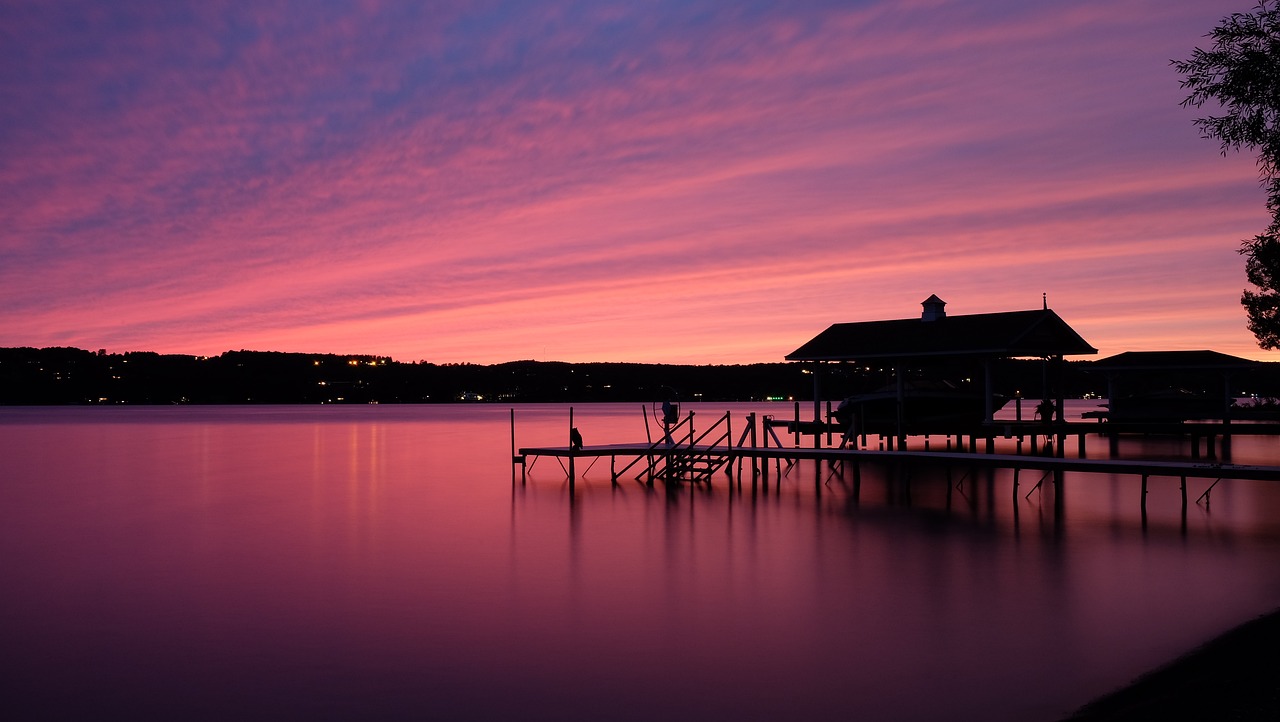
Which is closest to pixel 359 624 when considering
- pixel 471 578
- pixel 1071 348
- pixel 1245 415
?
pixel 471 578

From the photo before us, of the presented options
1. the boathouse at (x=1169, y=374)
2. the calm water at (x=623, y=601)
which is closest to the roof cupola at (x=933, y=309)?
the calm water at (x=623, y=601)

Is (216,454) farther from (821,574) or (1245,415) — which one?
(1245,415)

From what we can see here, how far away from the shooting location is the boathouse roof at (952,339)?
31.3 m

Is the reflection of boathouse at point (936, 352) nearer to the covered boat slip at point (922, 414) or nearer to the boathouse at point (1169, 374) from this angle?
the covered boat slip at point (922, 414)

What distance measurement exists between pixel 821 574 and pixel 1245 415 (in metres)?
35.3

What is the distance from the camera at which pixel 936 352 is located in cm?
3169

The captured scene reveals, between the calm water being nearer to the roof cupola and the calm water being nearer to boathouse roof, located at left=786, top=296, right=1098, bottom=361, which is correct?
boathouse roof, located at left=786, top=296, right=1098, bottom=361

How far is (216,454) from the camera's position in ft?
177

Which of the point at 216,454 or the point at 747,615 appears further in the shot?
the point at 216,454

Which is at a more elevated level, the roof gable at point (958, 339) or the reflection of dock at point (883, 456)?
the roof gable at point (958, 339)

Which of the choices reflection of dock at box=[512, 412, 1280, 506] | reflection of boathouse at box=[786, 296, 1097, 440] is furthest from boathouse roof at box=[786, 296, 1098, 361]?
reflection of dock at box=[512, 412, 1280, 506]

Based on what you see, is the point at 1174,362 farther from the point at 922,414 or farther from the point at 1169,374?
the point at 922,414

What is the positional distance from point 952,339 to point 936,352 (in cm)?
109

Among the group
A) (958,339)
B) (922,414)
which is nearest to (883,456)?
(958,339)
